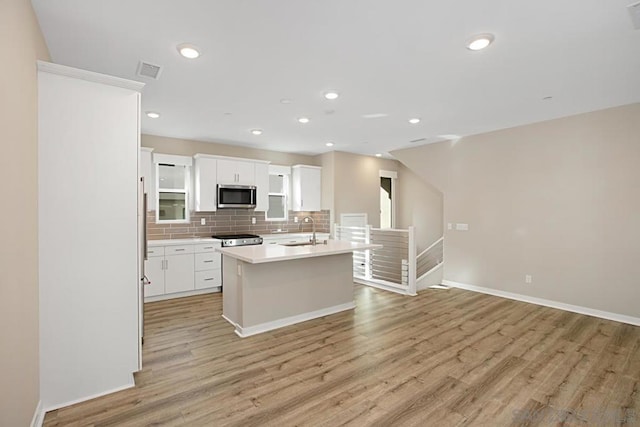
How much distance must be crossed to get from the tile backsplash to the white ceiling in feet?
6.83

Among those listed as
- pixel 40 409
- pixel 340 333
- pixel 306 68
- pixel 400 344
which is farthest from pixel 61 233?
pixel 400 344

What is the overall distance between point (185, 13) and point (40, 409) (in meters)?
→ 2.86

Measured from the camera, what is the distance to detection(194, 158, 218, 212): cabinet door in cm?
554

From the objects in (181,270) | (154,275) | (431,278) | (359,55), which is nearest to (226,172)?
(181,270)

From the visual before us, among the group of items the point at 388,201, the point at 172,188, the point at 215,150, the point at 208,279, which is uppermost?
the point at 215,150

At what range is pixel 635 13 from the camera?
82.4 inches

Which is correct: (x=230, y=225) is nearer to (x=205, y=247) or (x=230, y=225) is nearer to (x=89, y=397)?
(x=205, y=247)

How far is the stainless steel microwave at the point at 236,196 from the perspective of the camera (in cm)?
570

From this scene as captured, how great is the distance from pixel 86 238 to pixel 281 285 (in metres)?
2.10

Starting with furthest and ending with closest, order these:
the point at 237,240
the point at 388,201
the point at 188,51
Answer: the point at 388,201 → the point at 237,240 → the point at 188,51

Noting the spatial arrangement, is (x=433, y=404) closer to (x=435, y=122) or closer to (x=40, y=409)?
(x=40, y=409)

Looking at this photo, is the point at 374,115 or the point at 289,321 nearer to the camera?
the point at 289,321

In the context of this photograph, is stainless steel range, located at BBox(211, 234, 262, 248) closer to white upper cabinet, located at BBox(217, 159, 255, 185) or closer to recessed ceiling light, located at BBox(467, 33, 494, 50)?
white upper cabinet, located at BBox(217, 159, 255, 185)

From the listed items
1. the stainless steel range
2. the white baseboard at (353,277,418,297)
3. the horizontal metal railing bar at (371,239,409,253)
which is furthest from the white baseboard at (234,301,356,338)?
the stainless steel range
